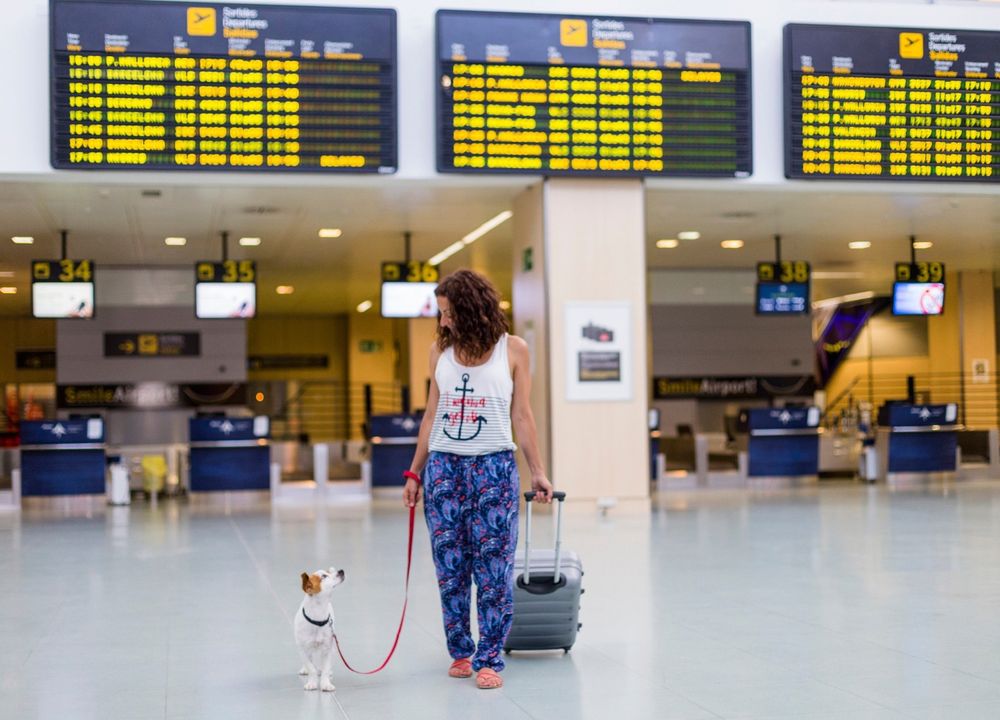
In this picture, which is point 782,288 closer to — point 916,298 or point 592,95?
point 916,298

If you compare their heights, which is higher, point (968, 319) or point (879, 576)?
point (968, 319)

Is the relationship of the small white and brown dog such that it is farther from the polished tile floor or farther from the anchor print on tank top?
the anchor print on tank top

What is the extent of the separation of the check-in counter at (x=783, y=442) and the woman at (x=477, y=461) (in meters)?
12.4

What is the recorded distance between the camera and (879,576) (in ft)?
23.5

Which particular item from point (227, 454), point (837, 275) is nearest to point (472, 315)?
point (227, 454)

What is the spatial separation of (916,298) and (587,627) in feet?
37.8

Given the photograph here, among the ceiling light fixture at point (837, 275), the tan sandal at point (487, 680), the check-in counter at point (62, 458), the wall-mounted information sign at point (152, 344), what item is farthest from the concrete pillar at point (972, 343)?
the tan sandal at point (487, 680)

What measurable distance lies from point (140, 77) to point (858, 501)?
825cm

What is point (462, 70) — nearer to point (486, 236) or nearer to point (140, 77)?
point (140, 77)

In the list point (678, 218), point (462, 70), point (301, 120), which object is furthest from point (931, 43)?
point (301, 120)

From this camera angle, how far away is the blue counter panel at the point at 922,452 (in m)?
16.8

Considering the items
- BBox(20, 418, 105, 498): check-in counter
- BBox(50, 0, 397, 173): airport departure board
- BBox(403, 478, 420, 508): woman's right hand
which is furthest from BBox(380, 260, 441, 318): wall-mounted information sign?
BBox(403, 478, 420, 508): woman's right hand

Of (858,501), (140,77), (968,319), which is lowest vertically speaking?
(858,501)

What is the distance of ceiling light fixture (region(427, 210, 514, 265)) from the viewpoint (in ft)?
45.1
